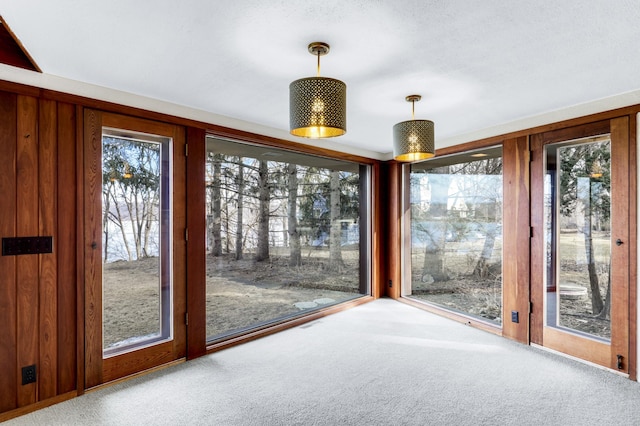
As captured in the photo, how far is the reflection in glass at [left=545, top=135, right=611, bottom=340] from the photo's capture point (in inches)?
120

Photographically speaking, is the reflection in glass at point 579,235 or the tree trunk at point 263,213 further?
the tree trunk at point 263,213

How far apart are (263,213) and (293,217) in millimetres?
460

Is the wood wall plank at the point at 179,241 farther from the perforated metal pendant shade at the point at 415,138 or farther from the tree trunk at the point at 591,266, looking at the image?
the tree trunk at the point at 591,266

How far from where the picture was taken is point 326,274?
493cm

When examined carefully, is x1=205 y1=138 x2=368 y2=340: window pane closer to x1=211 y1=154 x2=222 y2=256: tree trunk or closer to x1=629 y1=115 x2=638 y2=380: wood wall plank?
x1=211 y1=154 x2=222 y2=256: tree trunk

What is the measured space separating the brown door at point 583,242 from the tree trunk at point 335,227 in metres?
2.45

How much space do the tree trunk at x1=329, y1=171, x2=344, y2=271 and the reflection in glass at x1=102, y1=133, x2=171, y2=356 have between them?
2425 mm

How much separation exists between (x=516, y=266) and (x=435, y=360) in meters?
1.38

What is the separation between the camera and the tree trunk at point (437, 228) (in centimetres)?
467

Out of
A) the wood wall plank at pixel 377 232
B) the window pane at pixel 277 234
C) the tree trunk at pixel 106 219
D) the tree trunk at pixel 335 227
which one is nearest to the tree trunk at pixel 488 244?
the wood wall plank at pixel 377 232

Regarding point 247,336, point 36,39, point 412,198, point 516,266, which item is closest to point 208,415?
point 247,336

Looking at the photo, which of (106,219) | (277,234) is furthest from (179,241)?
(277,234)

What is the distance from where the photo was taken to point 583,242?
10.5 feet

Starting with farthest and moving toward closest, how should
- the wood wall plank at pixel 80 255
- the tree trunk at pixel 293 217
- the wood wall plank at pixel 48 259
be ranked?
the tree trunk at pixel 293 217, the wood wall plank at pixel 80 255, the wood wall plank at pixel 48 259
